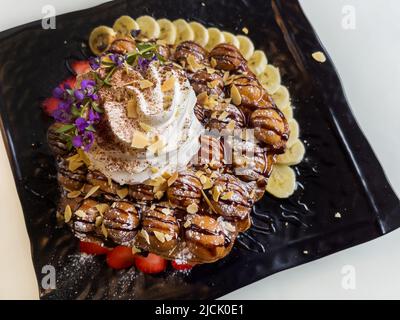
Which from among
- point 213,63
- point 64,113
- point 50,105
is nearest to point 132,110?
point 64,113

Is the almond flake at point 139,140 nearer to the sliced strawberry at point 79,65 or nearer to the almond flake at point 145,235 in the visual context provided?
the almond flake at point 145,235

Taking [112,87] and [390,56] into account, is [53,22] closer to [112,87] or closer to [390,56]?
[112,87]

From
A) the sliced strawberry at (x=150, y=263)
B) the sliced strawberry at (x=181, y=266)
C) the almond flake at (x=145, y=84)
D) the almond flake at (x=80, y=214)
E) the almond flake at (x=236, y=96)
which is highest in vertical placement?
the almond flake at (x=145, y=84)

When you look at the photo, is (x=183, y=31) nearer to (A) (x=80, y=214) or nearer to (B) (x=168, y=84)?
(B) (x=168, y=84)

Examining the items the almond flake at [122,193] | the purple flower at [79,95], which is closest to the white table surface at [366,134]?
the almond flake at [122,193]

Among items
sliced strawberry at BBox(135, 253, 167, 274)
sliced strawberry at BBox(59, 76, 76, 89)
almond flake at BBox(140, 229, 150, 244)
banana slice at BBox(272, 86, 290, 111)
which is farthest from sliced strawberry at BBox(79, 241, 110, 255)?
banana slice at BBox(272, 86, 290, 111)

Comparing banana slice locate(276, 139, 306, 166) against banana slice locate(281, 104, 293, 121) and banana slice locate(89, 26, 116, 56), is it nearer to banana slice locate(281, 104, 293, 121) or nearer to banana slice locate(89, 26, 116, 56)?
banana slice locate(281, 104, 293, 121)

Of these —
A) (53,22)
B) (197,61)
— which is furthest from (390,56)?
(53,22)
